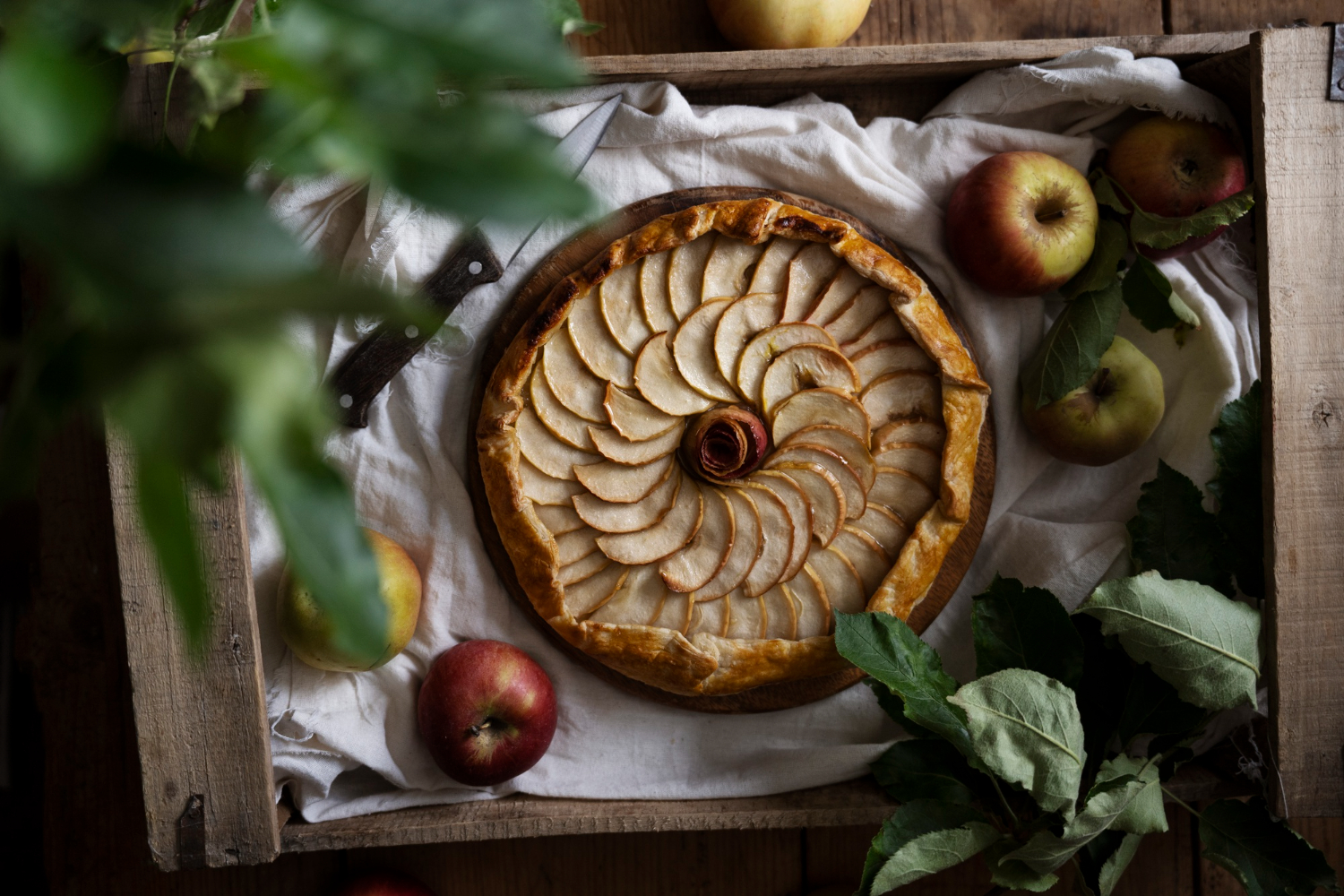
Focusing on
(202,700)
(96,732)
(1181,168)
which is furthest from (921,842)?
(96,732)

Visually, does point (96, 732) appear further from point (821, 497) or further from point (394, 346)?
point (821, 497)

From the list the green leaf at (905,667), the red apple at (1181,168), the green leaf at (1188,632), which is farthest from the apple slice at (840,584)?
the red apple at (1181,168)

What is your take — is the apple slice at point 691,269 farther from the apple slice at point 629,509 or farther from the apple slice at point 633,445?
the apple slice at point 629,509

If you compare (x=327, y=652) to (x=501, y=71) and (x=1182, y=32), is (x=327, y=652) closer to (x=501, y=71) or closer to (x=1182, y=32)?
(x=501, y=71)

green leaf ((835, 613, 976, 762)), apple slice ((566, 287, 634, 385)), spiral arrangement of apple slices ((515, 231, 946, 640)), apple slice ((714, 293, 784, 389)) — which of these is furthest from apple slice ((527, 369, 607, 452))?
green leaf ((835, 613, 976, 762))

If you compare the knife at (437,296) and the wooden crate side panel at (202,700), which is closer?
the wooden crate side panel at (202,700)

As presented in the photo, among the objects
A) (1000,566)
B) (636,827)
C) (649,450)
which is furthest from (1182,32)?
(636,827)
